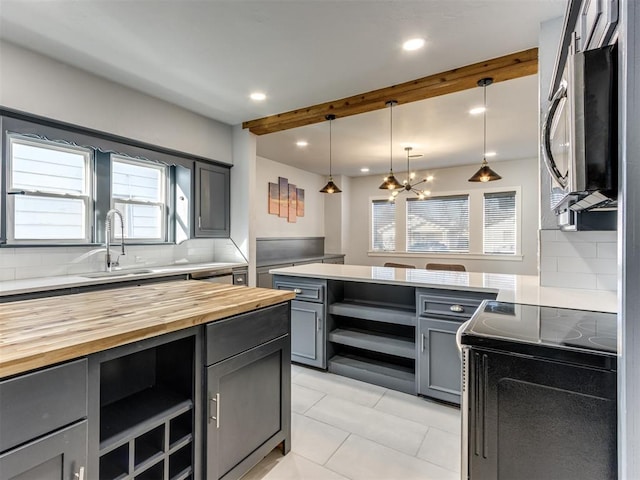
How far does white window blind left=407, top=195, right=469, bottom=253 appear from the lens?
6496mm

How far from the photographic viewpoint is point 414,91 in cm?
317

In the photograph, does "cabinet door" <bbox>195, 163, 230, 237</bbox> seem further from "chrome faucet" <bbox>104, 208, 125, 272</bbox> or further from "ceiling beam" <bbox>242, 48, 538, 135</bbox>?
"chrome faucet" <bbox>104, 208, 125, 272</bbox>

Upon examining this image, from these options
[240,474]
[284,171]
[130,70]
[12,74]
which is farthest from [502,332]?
[284,171]

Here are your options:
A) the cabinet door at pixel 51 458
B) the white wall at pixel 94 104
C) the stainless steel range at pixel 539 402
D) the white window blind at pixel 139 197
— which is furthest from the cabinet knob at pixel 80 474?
the white window blind at pixel 139 197

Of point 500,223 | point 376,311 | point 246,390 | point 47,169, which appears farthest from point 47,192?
point 500,223

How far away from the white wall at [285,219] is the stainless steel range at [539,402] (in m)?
4.33

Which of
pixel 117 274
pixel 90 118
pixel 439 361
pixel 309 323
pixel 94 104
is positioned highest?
Result: pixel 94 104

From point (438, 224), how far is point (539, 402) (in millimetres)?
6039

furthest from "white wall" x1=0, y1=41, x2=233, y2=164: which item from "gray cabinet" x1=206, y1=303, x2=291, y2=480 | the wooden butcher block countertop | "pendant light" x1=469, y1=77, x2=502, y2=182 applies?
"pendant light" x1=469, y1=77, x2=502, y2=182

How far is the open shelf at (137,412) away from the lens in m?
1.17

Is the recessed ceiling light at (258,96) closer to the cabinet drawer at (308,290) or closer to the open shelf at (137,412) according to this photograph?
the cabinet drawer at (308,290)

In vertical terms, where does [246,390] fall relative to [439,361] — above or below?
above

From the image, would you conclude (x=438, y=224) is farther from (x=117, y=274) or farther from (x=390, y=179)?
(x=117, y=274)

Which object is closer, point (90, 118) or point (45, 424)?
point (45, 424)
